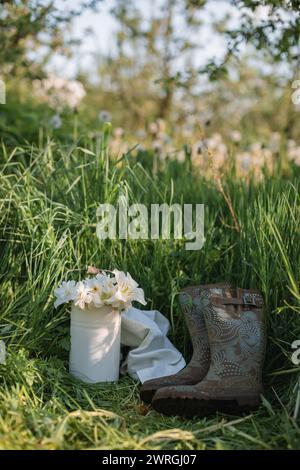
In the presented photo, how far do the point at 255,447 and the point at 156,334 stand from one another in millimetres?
786

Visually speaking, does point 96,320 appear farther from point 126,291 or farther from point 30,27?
point 30,27

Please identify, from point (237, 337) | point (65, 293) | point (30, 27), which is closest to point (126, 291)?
point (65, 293)

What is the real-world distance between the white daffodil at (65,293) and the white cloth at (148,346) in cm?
33

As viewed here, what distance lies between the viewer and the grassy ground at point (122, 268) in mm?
1938

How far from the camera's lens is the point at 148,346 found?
8.46 ft

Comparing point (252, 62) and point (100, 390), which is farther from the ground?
point (252, 62)

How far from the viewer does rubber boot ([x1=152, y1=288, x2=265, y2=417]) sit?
211 centimetres

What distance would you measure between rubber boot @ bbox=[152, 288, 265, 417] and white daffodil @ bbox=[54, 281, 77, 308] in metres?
0.51

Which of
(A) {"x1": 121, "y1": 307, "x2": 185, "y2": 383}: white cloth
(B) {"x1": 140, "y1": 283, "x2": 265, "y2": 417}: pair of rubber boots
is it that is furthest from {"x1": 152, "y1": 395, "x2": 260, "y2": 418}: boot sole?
(A) {"x1": 121, "y1": 307, "x2": 185, "y2": 383}: white cloth

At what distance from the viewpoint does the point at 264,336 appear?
2.33 meters

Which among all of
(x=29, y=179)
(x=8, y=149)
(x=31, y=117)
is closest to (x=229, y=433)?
(x=29, y=179)

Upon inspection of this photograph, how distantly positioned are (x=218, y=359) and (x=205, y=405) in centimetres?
21

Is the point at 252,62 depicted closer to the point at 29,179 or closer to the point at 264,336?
the point at 29,179

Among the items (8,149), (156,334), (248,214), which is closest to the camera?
(156,334)
